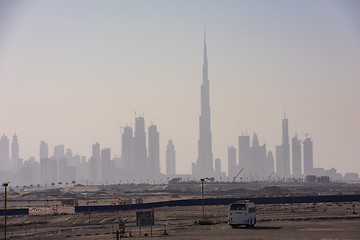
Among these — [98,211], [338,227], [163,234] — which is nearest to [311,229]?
[338,227]

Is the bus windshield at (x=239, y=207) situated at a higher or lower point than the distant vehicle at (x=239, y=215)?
higher

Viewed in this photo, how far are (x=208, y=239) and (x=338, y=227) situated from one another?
19.1 meters

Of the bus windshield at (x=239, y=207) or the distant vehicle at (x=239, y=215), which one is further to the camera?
the distant vehicle at (x=239, y=215)

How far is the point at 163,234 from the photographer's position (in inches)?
2822

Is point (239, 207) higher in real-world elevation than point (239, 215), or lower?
higher

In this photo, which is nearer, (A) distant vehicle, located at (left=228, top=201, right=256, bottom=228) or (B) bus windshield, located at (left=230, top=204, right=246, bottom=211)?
(B) bus windshield, located at (left=230, top=204, right=246, bottom=211)

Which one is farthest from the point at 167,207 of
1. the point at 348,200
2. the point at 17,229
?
the point at 17,229

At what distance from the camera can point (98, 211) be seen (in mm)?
131250

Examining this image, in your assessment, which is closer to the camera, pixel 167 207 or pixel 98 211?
pixel 98 211

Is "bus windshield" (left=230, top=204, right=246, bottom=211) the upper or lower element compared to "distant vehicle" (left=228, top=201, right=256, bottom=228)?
upper

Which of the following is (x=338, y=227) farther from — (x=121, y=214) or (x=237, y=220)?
(x=121, y=214)

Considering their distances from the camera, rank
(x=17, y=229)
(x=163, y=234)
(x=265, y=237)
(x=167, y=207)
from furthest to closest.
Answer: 1. (x=167, y=207)
2. (x=17, y=229)
3. (x=163, y=234)
4. (x=265, y=237)

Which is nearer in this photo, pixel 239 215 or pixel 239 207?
pixel 239 207

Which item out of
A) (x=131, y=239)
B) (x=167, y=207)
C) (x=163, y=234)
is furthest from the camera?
(x=167, y=207)
